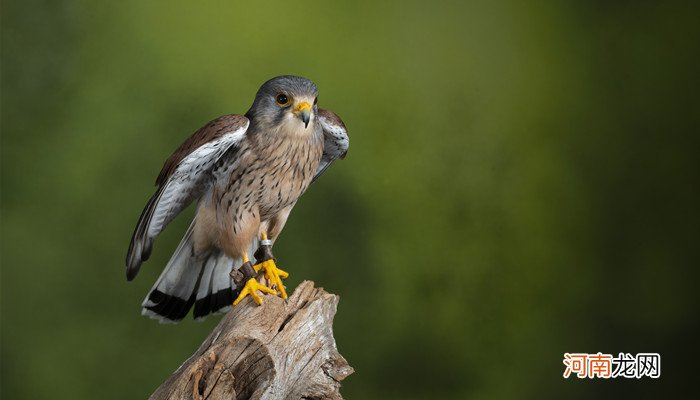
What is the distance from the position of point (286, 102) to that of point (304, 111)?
77 mm

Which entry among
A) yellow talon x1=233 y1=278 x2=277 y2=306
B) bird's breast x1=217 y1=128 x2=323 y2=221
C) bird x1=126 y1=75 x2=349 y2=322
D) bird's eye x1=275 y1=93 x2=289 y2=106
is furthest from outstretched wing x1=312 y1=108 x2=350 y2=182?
yellow talon x1=233 y1=278 x2=277 y2=306

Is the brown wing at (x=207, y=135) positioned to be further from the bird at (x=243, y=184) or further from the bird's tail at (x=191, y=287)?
the bird's tail at (x=191, y=287)

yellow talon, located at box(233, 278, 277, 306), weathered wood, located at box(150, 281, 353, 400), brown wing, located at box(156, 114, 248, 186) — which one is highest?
brown wing, located at box(156, 114, 248, 186)

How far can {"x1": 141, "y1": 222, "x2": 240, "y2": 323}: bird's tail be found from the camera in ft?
10.4

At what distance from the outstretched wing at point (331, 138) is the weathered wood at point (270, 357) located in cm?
51

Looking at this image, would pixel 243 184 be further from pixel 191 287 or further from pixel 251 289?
pixel 191 287

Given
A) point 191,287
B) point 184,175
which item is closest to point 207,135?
point 184,175

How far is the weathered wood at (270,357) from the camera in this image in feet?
8.81

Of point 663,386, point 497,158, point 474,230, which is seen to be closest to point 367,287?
point 474,230

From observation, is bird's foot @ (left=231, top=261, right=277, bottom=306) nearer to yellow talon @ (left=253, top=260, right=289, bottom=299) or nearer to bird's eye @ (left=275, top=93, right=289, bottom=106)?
yellow talon @ (left=253, top=260, right=289, bottom=299)

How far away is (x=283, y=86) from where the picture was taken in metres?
2.81

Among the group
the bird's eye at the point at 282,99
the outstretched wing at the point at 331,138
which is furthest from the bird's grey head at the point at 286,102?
the outstretched wing at the point at 331,138

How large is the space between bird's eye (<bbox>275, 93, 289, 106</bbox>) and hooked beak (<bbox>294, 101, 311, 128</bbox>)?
4cm

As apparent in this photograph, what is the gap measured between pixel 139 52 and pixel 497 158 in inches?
61.7
